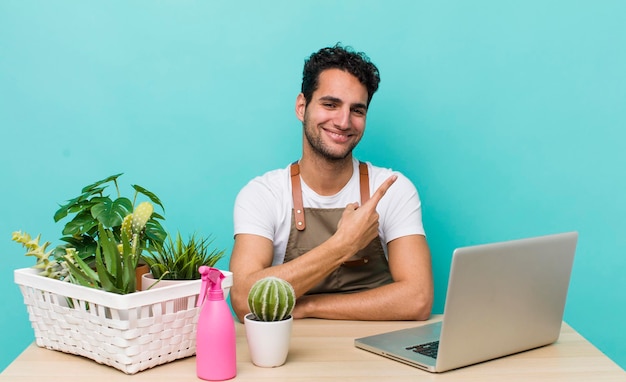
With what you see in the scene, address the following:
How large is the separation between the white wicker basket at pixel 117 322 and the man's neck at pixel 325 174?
89 cm

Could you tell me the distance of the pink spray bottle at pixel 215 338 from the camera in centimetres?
137

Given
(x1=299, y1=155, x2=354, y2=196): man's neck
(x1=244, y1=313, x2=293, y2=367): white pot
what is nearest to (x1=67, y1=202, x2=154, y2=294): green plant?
(x1=244, y1=313, x2=293, y2=367): white pot

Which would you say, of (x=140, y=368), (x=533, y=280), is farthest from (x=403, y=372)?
(x=140, y=368)

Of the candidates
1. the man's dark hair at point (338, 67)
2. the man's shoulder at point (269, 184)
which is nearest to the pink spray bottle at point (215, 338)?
the man's shoulder at point (269, 184)

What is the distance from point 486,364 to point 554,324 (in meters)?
0.23

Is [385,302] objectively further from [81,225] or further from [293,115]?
[293,115]

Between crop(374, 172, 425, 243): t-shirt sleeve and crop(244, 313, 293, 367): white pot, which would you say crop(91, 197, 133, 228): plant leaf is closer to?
crop(244, 313, 293, 367): white pot

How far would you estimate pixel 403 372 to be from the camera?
1431 millimetres

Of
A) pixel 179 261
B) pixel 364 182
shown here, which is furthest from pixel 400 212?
pixel 179 261

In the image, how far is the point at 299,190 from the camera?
93.0 inches

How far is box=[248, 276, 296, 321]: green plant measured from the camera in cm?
141

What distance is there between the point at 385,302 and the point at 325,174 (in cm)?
57

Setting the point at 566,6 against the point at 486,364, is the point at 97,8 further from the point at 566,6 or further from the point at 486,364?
the point at 486,364

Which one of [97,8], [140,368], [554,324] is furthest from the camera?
[97,8]
